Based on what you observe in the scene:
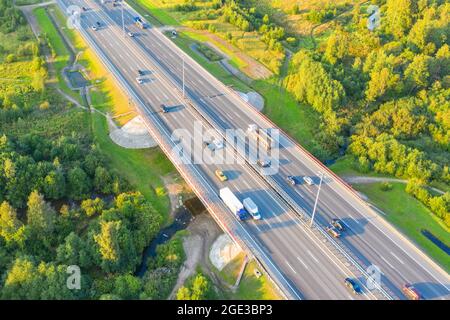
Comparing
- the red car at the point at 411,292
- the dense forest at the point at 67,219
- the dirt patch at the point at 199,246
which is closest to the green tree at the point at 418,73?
the red car at the point at 411,292

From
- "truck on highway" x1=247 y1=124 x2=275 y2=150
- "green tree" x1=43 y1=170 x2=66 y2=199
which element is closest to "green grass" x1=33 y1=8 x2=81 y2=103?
"green tree" x1=43 y1=170 x2=66 y2=199

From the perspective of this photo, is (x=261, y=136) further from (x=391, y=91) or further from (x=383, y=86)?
(x=391, y=91)

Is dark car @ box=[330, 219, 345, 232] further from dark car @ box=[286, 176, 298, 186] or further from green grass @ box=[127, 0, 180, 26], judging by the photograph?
green grass @ box=[127, 0, 180, 26]

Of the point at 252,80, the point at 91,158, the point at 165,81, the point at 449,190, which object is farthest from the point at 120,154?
the point at 449,190

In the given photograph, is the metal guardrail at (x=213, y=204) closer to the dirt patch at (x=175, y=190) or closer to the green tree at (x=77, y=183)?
the dirt patch at (x=175, y=190)

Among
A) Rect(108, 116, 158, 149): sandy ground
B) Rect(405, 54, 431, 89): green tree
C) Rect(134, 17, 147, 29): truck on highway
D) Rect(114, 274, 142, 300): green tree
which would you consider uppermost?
Rect(134, 17, 147, 29): truck on highway

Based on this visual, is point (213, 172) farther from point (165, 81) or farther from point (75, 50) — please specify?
point (75, 50)
